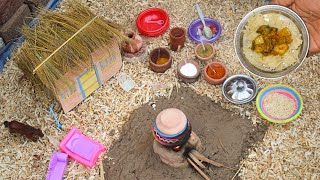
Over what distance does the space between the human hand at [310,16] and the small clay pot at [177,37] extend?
72cm

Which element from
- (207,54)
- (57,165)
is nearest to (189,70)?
(207,54)

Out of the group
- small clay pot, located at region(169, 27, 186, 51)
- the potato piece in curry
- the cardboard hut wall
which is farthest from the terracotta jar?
the potato piece in curry

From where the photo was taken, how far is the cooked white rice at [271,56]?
10.8ft

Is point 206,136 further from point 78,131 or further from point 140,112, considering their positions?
point 78,131

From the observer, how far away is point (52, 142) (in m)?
3.24

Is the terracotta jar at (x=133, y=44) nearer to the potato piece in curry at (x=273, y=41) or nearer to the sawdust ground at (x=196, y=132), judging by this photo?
the sawdust ground at (x=196, y=132)

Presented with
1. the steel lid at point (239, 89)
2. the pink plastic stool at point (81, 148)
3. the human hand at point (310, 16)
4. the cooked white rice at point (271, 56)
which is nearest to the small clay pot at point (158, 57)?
the steel lid at point (239, 89)

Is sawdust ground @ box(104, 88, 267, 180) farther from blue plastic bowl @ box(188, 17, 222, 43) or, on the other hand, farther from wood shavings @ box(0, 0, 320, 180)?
blue plastic bowl @ box(188, 17, 222, 43)

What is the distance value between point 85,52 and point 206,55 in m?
0.96

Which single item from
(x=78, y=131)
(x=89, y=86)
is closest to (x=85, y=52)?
(x=89, y=86)

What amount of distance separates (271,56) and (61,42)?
1.47 metres

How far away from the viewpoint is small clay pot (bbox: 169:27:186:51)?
3502 mm

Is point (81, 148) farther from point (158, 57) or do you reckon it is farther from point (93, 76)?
point (158, 57)

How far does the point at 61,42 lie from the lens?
309 cm
